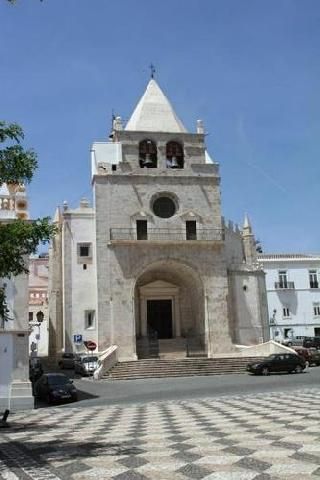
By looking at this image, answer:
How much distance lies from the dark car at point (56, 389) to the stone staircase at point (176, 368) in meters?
8.00

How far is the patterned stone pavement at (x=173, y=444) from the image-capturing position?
7090 millimetres

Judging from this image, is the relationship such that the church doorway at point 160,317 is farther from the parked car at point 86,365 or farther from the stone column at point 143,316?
the parked car at point 86,365

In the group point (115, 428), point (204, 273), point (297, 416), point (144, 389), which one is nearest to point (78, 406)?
point (144, 389)

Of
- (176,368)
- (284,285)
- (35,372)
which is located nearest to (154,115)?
(176,368)

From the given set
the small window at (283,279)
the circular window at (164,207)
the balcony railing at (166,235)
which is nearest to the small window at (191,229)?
the balcony railing at (166,235)

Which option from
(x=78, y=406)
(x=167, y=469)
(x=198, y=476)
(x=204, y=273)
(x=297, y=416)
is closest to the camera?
(x=198, y=476)

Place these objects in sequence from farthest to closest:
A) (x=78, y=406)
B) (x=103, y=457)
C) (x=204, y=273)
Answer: (x=204, y=273) < (x=78, y=406) < (x=103, y=457)

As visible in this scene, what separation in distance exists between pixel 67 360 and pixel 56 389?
14020 millimetres

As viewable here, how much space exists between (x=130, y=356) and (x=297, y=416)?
2300cm

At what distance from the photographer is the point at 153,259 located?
3625 cm

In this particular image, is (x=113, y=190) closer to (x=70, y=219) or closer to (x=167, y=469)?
(x=70, y=219)

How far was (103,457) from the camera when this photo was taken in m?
8.38

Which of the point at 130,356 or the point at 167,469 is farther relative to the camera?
the point at 130,356

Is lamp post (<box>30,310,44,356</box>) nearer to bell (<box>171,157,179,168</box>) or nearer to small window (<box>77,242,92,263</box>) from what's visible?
small window (<box>77,242,92,263</box>)
